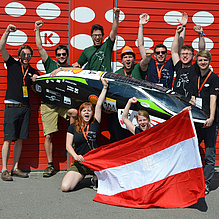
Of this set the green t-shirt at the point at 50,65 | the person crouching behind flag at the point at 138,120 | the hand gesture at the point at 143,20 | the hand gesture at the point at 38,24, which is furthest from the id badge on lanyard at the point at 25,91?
the hand gesture at the point at 143,20

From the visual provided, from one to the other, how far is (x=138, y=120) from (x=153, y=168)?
754 mm

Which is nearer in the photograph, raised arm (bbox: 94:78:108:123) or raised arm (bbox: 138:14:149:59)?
raised arm (bbox: 94:78:108:123)

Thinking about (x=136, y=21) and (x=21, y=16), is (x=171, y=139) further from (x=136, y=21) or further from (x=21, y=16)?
(x=21, y=16)

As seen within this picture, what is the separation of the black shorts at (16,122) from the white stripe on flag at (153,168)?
188 cm

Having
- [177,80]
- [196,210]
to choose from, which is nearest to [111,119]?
[177,80]

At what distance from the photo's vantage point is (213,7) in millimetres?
6094

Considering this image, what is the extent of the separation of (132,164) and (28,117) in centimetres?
226

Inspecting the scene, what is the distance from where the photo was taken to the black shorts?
16.5ft

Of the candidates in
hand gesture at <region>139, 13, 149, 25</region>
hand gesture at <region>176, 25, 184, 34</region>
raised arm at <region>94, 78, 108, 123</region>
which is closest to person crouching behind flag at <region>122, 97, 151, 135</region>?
raised arm at <region>94, 78, 108, 123</region>

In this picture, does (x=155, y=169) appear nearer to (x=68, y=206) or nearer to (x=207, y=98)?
(x=68, y=206)

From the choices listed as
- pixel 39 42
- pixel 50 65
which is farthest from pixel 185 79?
pixel 39 42

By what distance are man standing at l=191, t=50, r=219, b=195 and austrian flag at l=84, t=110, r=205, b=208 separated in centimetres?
68

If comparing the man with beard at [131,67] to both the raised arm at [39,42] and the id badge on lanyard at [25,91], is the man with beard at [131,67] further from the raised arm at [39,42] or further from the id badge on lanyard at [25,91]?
the id badge on lanyard at [25,91]

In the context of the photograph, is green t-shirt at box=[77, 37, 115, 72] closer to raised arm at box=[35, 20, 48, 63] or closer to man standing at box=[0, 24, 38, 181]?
raised arm at box=[35, 20, 48, 63]
